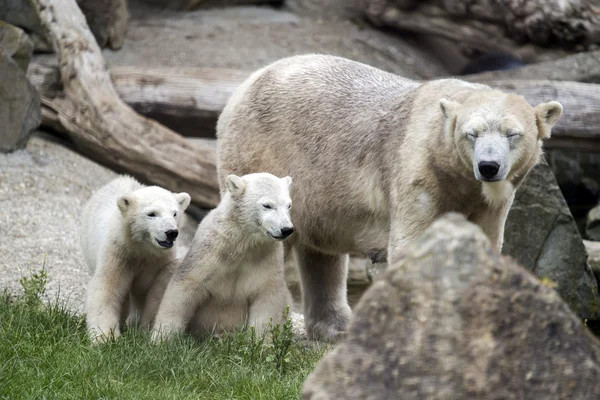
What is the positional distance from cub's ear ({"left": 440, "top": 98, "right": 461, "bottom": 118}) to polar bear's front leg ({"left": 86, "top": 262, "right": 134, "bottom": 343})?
2.20 meters

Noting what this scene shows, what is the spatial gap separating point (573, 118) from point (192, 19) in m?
6.54

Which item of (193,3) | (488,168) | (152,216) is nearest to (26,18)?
(193,3)

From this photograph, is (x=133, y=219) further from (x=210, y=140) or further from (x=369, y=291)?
(x=210, y=140)

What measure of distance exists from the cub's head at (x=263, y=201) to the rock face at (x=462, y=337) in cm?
238

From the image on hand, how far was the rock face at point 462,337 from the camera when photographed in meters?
2.56

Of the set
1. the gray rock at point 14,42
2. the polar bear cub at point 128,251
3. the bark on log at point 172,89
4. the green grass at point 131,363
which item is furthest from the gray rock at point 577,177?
the polar bear cub at point 128,251

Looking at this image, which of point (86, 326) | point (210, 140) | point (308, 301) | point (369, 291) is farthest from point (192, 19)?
point (369, 291)

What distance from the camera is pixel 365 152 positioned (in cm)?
543

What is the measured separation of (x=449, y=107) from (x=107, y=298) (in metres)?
2.33

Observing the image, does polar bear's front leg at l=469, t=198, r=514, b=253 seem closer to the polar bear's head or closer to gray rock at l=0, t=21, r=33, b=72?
the polar bear's head

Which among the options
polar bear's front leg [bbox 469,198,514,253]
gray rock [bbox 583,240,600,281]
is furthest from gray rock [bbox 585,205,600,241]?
polar bear's front leg [bbox 469,198,514,253]

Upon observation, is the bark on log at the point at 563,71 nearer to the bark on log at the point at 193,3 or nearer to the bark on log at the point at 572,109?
the bark on log at the point at 572,109

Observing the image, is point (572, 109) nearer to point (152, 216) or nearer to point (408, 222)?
point (408, 222)

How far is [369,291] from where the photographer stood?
2.73m
